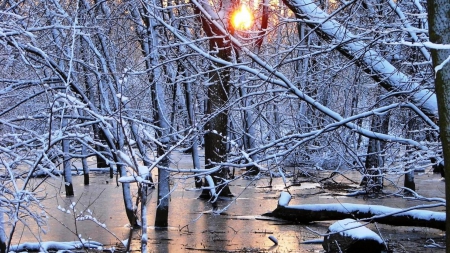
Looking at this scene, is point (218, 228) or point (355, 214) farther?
point (218, 228)

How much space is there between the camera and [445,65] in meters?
4.61

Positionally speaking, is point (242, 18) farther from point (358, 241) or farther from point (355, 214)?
point (355, 214)

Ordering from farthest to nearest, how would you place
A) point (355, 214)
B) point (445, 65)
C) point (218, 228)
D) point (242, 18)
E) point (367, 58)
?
1. point (218, 228)
2. point (355, 214)
3. point (242, 18)
4. point (367, 58)
5. point (445, 65)

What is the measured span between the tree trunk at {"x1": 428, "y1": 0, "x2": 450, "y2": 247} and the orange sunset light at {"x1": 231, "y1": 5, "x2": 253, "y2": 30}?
5034 mm

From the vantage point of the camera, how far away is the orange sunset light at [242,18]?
31.7ft

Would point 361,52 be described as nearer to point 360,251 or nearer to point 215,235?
point 360,251

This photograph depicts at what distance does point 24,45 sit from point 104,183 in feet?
50.4

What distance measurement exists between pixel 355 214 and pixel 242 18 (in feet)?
14.9

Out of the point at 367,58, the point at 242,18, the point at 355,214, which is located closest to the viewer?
the point at 367,58

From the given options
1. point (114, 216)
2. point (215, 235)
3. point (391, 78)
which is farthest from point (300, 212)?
point (391, 78)

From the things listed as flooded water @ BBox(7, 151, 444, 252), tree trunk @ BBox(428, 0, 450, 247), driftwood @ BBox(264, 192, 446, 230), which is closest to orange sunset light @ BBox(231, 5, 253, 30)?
flooded water @ BBox(7, 151, 444, 252)

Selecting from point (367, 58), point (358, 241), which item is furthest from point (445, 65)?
point (358, 241)

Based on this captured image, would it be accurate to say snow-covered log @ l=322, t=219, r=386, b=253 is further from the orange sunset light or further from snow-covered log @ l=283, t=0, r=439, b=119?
the orange sunset light

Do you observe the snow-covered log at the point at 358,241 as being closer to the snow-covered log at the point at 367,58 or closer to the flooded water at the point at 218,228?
the flooded water at the point at 218,228
